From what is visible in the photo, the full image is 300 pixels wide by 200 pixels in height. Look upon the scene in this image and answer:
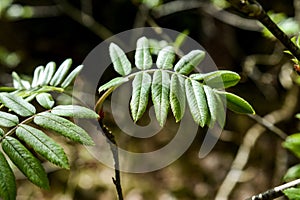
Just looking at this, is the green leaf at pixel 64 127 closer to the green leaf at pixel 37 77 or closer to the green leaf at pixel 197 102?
the green leaf at pixel 197 102

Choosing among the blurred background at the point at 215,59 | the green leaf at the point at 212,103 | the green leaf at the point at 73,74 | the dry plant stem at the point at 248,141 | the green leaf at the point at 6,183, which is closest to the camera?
the green leaf at the point at 6,183

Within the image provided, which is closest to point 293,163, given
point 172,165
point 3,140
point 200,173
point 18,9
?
A: point 200,173

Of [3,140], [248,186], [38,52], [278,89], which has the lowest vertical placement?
[248,186]

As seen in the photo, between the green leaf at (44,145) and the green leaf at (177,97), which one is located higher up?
Answer: the green leaf at (177,97)

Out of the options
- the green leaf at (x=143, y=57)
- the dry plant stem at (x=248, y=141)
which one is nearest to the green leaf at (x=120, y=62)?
the green leaf at (x=143, y=57)

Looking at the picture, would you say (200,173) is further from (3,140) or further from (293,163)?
(3,140)
